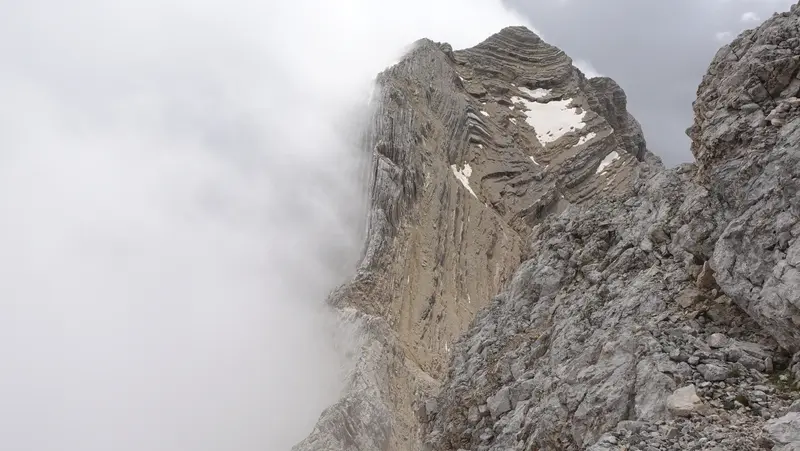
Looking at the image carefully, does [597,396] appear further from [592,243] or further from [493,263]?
[493,263]

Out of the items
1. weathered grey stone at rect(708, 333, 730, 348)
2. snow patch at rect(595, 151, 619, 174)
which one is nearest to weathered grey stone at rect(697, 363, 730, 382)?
weathered grey stone at rect(708, 333, 730, 348)

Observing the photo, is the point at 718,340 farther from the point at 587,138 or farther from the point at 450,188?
the point at 587,138

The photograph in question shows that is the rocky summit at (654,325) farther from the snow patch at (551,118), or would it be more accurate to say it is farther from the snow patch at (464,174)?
the snow patch at (551,118)

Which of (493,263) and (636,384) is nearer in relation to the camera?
(636,384)

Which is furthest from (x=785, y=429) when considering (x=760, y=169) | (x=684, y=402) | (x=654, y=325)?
(x=760, y=169)

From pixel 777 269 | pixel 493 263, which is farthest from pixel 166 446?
pixel 777 269
